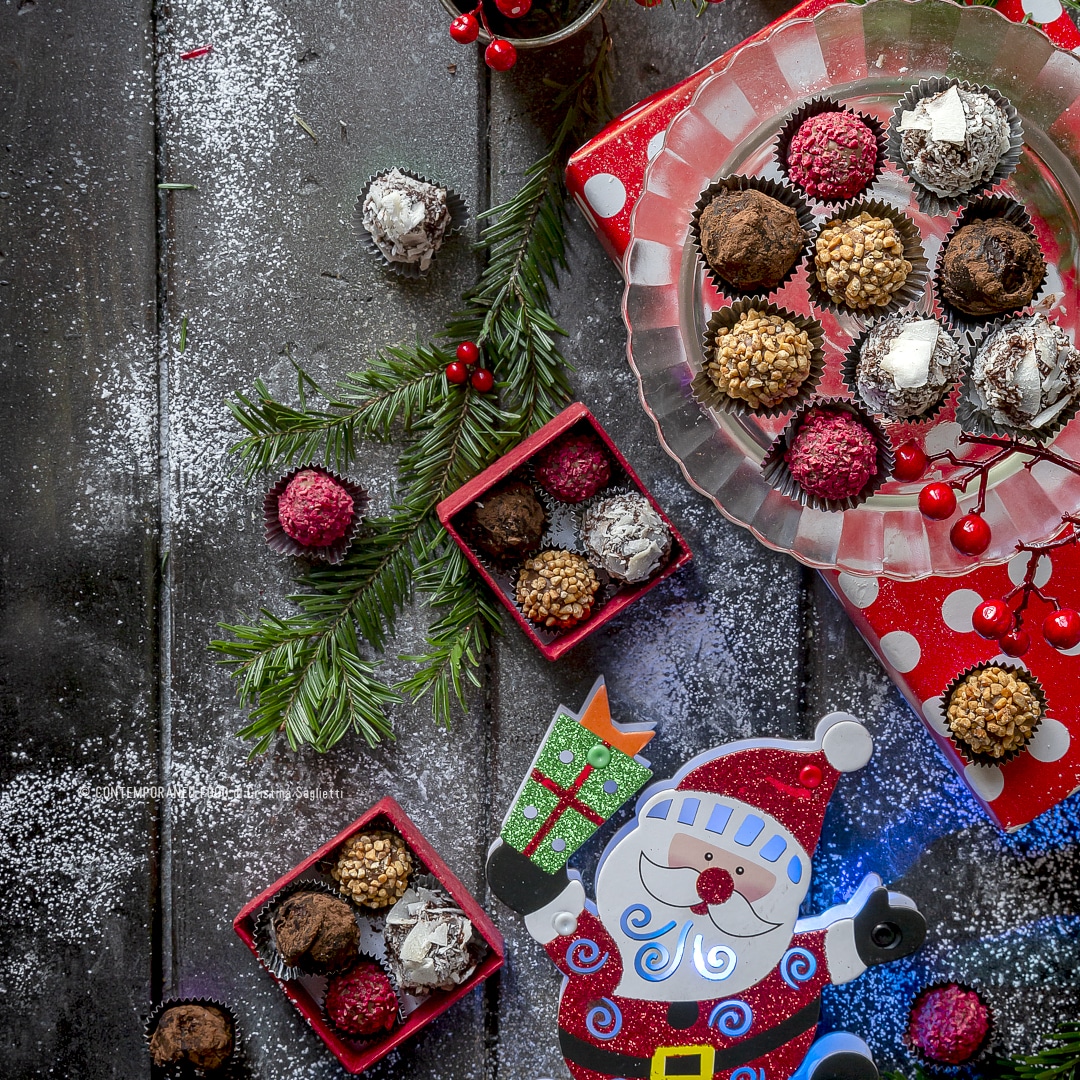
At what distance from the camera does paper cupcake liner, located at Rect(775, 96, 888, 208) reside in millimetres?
1215

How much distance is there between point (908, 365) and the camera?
1.12 m

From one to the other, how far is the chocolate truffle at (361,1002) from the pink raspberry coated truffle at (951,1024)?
0.78m

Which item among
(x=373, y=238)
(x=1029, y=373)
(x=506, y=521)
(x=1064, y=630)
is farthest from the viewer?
(x=373, y=238)

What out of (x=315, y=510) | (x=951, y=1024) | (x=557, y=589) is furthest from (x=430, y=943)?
(x=951, y=1024)

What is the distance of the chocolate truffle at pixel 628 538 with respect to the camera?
1.33 m

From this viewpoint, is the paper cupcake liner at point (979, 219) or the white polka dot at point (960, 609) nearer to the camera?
the paper cupcake liner at point (979, 219)

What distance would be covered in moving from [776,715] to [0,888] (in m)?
1.24

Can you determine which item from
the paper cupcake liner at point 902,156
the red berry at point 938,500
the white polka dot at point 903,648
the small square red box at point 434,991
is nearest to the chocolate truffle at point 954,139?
the paper cupcake liner at point 902,156

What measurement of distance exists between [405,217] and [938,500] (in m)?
0.83

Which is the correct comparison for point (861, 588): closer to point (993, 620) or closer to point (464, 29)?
point (993, 620)

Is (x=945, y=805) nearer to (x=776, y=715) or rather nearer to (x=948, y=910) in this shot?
(x=948, y=910)

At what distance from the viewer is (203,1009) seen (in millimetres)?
1456

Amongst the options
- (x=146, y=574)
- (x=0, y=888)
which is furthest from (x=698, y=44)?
(x=0, y=888)

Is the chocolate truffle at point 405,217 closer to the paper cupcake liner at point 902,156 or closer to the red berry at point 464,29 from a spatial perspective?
the red berry at point 464,29
